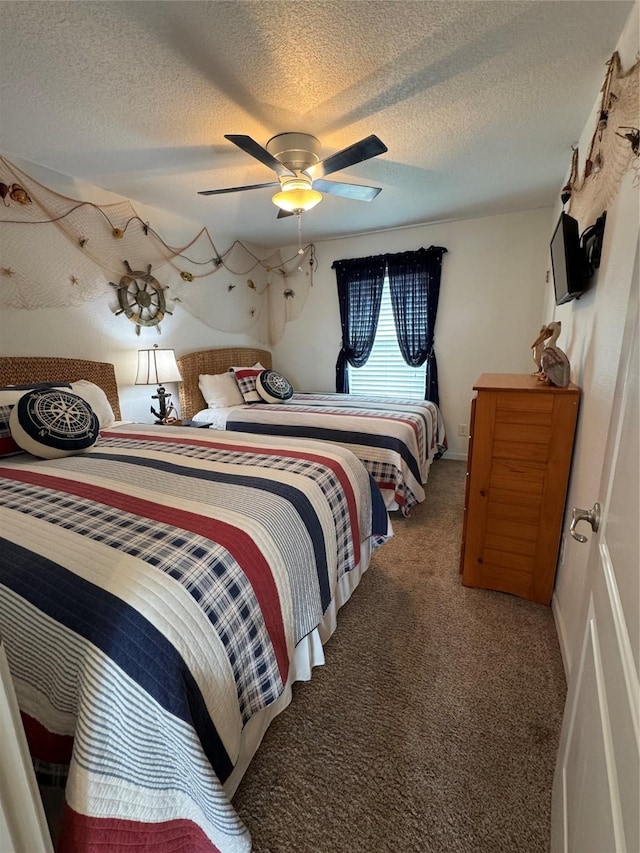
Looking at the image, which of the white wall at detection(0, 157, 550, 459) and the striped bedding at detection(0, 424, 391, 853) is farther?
the white wall at detection(0, 157, 550, 459)

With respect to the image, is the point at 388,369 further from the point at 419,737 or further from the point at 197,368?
the point at 419,737

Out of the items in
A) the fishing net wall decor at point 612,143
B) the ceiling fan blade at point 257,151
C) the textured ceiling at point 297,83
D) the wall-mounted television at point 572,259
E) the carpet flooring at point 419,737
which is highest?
the textured ceiling at point 297,83

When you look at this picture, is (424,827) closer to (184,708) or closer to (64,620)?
(184,708)

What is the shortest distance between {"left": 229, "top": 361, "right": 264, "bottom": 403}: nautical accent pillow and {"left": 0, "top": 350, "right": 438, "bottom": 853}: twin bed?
2277mm

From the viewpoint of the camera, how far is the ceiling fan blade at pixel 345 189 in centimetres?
232

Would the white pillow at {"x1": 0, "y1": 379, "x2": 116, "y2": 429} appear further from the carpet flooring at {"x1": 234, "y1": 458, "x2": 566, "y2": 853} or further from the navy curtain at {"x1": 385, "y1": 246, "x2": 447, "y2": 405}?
the navy curtain at {"x1": 385, "y1": 246, "x2": 447, "y2": 405}

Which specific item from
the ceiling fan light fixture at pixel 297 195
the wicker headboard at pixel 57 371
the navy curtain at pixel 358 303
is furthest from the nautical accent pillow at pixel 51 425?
the navy curtain at pixel 358 303

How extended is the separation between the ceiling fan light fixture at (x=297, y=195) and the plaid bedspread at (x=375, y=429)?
4.98 feet

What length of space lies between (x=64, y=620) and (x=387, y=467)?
2.14m

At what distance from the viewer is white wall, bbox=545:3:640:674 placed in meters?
1.22

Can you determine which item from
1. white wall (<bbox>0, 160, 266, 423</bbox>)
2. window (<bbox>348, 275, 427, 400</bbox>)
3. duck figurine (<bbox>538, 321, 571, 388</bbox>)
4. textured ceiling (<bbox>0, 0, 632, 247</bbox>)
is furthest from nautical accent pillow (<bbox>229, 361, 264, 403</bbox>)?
duck figurine (<bbox>538, 321, 571, 388</bbox>)

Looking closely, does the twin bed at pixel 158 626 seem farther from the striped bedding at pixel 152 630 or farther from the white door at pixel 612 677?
the white door at pixel 612 677

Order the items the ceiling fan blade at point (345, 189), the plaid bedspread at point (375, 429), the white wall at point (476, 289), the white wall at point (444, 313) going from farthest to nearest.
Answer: the white wall at point (476, 289) → the white wall at point (444, 313) → the plaid bedspread at point (375, 429) → the ceiling fan blade at point (345, 189)

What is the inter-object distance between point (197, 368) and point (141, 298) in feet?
2.82
